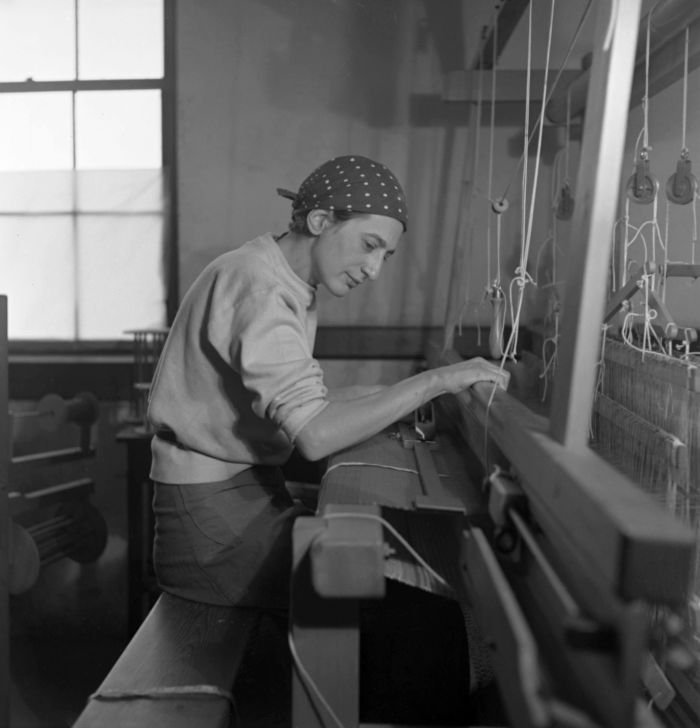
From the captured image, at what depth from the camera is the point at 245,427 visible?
1771 millimetres

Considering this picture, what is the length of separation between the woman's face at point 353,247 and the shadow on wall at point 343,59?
1.85 m

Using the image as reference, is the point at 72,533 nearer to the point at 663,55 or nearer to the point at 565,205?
the point at 565,205

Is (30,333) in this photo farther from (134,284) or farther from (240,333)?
(240,333)

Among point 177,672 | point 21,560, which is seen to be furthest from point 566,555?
point 21,560

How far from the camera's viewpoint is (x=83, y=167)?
3.85m

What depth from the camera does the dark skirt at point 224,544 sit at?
5.75ft

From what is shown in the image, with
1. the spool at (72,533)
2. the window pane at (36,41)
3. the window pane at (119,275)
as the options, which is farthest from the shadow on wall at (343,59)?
the spool at (72,533)

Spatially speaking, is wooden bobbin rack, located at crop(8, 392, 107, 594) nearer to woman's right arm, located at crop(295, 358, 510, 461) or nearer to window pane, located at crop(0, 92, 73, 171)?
window pane, located at crop(0, 92, 73, 171)

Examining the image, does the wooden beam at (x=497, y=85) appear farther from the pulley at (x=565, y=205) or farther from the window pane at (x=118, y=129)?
the window pane at (x=118, y=129)

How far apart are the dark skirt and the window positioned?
209cm

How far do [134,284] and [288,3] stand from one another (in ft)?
4.50

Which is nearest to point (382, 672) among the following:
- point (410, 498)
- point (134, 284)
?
point (410, 498)

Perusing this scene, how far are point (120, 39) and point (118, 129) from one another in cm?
40

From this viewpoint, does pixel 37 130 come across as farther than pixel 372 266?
Yes
